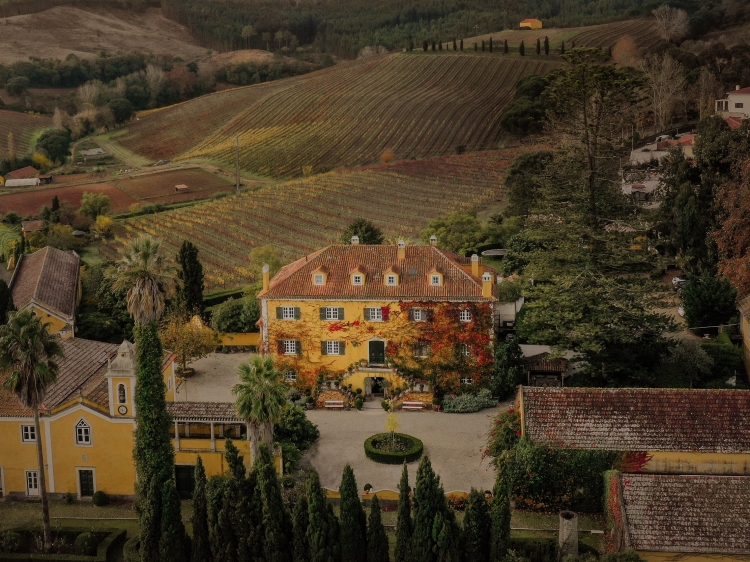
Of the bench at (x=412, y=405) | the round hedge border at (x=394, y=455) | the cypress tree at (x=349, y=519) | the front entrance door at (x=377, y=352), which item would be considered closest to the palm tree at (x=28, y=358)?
the cypress tree at (x=349, y=519)

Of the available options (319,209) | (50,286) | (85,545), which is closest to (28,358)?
(85,545)

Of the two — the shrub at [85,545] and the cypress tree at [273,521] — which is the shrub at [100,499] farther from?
the cypress tree at [273,521]

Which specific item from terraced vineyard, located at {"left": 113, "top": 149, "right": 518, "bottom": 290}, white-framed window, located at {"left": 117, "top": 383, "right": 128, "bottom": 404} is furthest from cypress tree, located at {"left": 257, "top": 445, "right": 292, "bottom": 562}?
terraced vineyard, located at {"left": 113, "top": 149, "right": 518, "bottom": 290}

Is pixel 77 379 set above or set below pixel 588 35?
below

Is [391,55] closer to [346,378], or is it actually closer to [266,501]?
[346,378]

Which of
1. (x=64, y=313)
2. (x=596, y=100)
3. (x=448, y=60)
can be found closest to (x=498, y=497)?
(x=596, y=100)

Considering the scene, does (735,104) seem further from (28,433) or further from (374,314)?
(28,433)

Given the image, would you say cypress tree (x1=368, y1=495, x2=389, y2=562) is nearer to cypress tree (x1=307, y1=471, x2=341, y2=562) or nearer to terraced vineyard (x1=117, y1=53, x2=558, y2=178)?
cypress tree (x1=307, y1=471, x2=341, y2=562)
